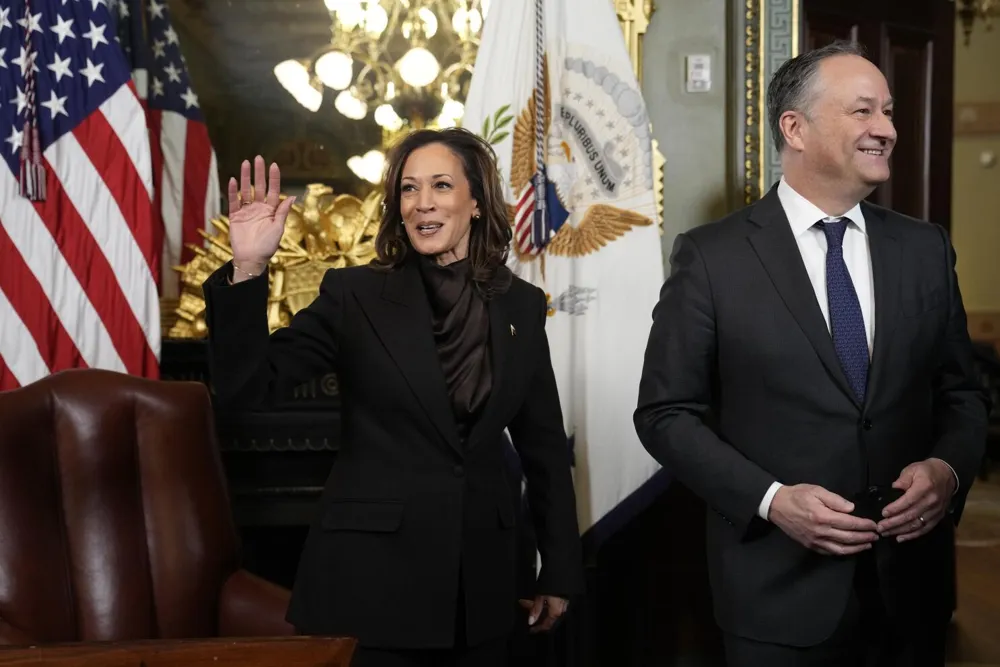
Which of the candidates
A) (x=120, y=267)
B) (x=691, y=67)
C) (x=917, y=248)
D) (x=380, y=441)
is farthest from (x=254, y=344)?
(x=691, y=67)

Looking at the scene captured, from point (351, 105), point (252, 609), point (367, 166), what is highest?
point (351, 105)

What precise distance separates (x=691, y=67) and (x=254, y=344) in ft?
7.89

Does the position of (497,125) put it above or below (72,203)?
above

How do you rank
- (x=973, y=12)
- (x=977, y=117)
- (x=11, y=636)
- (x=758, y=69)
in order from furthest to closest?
(x=977, y=117) < (x=973, y=12) < (x=758, y=69) < (x=11, y=636)

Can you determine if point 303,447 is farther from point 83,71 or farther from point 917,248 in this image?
point 917,248

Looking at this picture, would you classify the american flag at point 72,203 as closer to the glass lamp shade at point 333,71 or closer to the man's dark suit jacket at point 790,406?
the glass lamp shade at point 333,71

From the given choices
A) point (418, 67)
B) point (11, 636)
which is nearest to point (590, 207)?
point (418, 67)

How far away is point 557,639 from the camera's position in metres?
3.39

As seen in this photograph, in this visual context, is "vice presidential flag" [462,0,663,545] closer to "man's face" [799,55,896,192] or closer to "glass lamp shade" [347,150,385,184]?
"glass lamp shade" [347,150,385,184]

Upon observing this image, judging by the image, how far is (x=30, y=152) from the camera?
319cm

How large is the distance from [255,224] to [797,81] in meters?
1.03

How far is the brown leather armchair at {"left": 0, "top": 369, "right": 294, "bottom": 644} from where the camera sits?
2480 mm

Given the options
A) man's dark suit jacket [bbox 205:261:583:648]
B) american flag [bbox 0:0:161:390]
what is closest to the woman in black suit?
man's dark suit jacket [bbox 205:261:583:648]

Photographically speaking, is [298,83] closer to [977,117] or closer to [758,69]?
[758,69]
